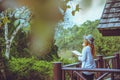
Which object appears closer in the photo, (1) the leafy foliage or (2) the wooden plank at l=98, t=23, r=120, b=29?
(2) the wooden plank at l=98, t=23, r=120, b=29

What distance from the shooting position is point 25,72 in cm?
1184

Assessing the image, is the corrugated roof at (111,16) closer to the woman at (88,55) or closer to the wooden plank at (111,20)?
the wooden plank at (111,20)

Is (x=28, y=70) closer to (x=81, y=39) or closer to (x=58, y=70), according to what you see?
(x=81, y=39)

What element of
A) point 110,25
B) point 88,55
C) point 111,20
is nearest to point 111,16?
point 111,20

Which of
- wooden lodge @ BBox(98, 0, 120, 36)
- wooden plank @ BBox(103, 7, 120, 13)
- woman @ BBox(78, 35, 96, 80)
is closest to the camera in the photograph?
woman @ BBox(78, 35, 96, 80)

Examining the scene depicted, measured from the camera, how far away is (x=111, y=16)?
5.45 metres

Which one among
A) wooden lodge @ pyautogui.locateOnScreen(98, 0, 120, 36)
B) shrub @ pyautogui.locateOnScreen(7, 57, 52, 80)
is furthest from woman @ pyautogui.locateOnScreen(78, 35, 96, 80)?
shrub @ pyautogui.locateOnScreen(7, 57, 52, 80)

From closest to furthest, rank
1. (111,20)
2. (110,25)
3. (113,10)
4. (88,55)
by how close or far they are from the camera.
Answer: (88,55) < (110,25) < (111,20) < (113,10)

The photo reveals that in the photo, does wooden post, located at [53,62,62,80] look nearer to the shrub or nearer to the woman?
the woman

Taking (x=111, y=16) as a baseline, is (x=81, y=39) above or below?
above

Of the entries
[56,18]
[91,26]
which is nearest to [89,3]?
[56,18]

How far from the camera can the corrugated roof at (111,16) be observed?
17.1ft

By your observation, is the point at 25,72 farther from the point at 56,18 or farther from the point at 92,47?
the point at 56,18

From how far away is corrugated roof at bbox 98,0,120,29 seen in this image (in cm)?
520
